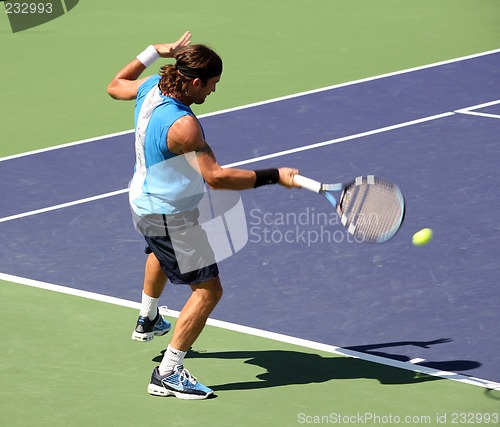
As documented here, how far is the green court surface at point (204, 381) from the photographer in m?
7.94

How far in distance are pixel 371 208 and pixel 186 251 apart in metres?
1.25

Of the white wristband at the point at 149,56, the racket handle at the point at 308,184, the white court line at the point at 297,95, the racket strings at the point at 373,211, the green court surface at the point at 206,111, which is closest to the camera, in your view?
the racket handle at the point at 308,184

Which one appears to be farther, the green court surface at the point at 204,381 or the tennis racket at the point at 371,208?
the tennis racket at the point at 371,208

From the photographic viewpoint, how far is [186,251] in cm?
823

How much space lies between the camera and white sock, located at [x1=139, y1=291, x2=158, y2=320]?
350 inches

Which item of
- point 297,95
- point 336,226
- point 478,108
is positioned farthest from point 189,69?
point 297,95

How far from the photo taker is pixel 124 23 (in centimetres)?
1936

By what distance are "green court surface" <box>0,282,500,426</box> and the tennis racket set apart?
104 cm

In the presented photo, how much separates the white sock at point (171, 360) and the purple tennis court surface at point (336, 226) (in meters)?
1.28

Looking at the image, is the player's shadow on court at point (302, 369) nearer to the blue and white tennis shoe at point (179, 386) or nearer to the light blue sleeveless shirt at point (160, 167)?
the blue and white tennis shoe at point (179, 386)

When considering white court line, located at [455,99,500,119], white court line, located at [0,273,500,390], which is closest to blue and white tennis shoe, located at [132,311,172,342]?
white court line, located at [0,273,500,390]

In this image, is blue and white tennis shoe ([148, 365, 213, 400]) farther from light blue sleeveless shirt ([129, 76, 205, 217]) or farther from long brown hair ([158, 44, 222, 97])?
long brown hair ([158, 44, 222, 97])

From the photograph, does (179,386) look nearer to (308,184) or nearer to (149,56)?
(308,184)

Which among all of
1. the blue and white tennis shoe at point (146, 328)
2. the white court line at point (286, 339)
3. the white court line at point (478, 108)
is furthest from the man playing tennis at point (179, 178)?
the white court line at point (478, 108)
